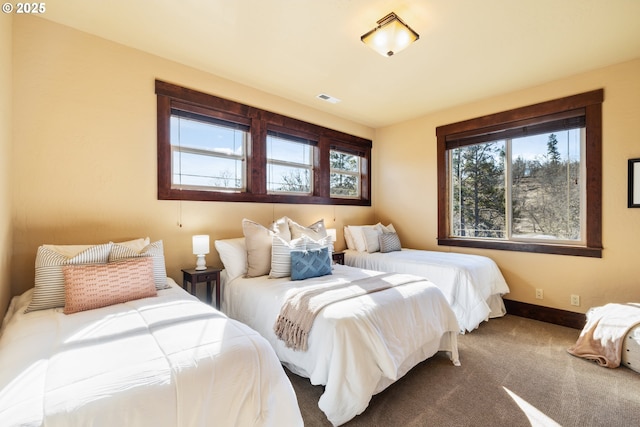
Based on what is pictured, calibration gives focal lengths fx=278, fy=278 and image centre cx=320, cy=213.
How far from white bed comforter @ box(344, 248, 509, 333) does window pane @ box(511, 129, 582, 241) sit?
0.75m

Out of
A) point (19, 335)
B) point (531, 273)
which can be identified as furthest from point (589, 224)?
point (19, 335)

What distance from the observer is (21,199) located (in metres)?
2.14

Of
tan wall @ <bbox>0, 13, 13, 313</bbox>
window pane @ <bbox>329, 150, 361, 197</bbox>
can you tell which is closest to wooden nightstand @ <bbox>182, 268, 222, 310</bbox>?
tan wall @ <bbox>0, 13, 13, 313</bbox>

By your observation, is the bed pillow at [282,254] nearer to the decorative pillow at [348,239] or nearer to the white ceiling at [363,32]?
the decorative pillow at [348,239]

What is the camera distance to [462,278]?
302 cm

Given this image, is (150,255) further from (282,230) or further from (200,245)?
(282,230)

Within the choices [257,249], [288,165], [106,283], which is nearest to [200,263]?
[257,249]

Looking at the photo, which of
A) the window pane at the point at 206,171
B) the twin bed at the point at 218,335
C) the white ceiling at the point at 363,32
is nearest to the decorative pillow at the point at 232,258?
the twin bed at the point at 218,335

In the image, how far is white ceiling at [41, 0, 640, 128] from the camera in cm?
207

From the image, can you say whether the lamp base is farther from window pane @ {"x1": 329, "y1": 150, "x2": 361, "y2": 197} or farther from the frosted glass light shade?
window pane @ {"x1": 329, "y1": 150, "x2": 361, "y2": 197}

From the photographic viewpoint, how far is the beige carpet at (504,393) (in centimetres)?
173

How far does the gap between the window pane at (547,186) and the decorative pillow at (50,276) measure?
15.0ft

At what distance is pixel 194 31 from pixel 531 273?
4.47 metres

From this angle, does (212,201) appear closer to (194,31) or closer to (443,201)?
(194,31)
